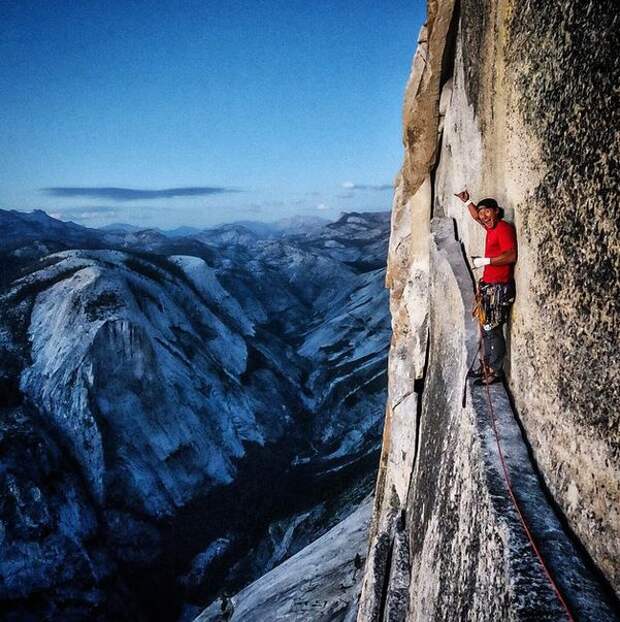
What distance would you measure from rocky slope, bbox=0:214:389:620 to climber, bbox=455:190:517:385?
27.4 m

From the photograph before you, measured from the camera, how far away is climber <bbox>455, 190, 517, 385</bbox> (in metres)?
5.27

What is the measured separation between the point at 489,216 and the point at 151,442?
37.6 m

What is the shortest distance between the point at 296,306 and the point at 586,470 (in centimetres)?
8594

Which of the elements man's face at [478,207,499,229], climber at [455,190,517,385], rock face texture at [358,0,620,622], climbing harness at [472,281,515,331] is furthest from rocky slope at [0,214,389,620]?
man's face at [478,207,499,229]

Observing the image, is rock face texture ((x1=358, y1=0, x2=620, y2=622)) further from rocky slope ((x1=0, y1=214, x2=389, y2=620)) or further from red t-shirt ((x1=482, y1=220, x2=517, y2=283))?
rocky slope ((x1=0, y1=214, x2=389, y2=620))

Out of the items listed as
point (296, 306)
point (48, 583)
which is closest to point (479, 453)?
point (48, 583)

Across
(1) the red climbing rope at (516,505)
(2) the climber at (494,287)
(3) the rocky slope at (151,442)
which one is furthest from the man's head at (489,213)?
(3) the rocky slope at (151,442)

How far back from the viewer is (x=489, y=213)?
5.45m

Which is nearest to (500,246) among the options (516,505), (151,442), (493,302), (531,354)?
(493,302)

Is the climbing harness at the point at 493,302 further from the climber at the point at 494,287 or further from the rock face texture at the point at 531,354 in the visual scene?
the rock face texture at the point at 531,354

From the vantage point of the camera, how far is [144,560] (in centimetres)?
3134

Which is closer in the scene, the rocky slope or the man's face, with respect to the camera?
the man's face

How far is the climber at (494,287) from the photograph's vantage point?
5.27m

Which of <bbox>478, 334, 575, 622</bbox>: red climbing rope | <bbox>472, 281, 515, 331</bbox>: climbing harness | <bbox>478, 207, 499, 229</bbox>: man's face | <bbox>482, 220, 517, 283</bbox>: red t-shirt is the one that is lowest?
<bbox>478, 334, 575, 622</bbox>: red climbing rope
